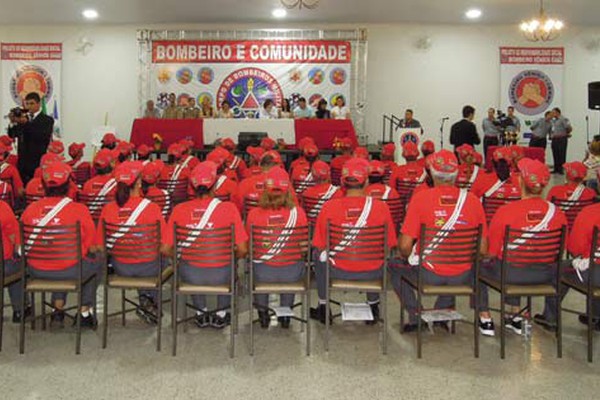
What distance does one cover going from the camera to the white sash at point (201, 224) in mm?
4184

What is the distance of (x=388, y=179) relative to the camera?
26.8 feet

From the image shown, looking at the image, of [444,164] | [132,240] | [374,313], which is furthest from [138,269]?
[444,164]

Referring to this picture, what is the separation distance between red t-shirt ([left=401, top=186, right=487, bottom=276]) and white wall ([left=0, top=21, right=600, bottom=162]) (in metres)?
11.6

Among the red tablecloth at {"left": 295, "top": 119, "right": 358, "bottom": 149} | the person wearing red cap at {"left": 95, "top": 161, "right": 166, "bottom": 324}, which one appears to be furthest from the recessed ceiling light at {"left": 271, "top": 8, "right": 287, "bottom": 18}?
the person wearing red cap at {"left": 95, "top": 161, "right": 166, "bottom": 324}

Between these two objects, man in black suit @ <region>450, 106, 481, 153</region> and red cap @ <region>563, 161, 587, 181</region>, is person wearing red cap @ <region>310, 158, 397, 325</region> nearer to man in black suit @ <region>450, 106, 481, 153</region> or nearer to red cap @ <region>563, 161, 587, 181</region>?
red cap @ <region>563, 161, 587, 181</region>

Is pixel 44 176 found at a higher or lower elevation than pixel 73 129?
lower

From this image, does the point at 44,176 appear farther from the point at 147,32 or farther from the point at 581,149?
the point at 581,149

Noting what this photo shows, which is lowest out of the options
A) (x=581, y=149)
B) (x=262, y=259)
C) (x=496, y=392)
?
(x=496, y=392)

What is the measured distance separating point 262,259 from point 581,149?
13.8 metres

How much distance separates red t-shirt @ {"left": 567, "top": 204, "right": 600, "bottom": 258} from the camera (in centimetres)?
427

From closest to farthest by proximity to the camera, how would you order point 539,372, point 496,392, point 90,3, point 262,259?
point 496,392
point 539,372
point 262,259
point 90,3

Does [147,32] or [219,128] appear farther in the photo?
[147,32]

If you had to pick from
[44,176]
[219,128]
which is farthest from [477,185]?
[219,128]

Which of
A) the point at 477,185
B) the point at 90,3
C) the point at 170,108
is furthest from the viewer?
the point at 170,108
